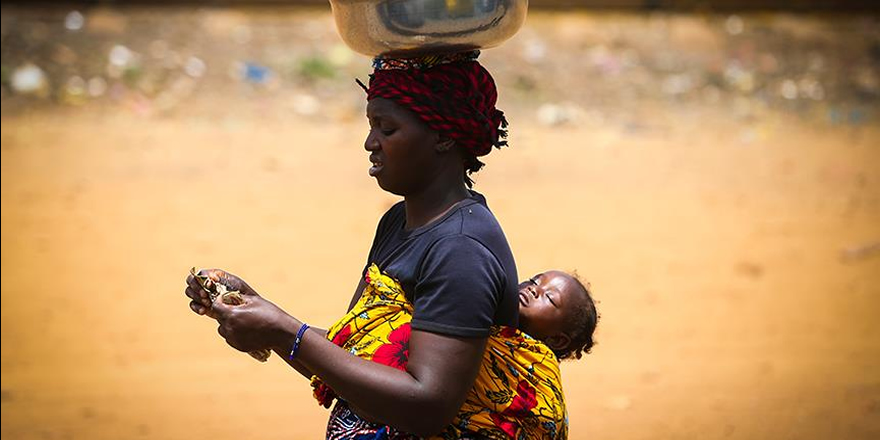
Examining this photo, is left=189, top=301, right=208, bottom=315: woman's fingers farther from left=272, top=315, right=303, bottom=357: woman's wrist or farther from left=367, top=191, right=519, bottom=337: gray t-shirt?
left=367, top=191, right=519, bottom=337: gray t-shirt

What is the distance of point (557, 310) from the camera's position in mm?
2932

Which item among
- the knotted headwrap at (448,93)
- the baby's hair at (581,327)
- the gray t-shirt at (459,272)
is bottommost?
the gray t-shirt at (459,272)

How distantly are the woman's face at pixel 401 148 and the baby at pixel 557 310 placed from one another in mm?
534

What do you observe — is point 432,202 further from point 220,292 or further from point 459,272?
point 220,292

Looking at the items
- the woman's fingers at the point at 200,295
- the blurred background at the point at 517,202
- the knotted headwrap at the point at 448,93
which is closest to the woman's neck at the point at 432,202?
the knotted headwrap at the point at 448,93

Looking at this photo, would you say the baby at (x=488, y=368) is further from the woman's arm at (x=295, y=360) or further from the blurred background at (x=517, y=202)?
the blurred background at (x=517, y=202)

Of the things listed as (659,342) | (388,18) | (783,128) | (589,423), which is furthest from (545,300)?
(783,128)

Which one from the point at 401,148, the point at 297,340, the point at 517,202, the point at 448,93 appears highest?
the point at 517,202

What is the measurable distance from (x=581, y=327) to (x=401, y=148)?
745 millimetres

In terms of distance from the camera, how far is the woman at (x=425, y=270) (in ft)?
7.75

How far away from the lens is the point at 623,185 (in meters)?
10.3

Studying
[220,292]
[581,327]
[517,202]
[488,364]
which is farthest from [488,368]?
[517,202]

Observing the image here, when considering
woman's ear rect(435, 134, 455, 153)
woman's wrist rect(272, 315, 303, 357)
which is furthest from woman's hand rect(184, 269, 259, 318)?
woman's ear rect(435, 134, 455, 153)

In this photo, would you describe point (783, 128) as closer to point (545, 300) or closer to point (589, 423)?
point (589, 423)
